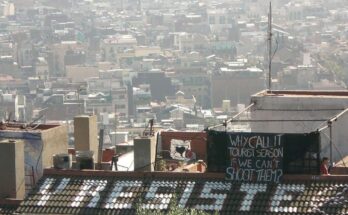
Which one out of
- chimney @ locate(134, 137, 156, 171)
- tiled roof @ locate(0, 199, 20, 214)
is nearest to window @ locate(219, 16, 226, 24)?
chimney @ locate(134, 137, 156, 171)

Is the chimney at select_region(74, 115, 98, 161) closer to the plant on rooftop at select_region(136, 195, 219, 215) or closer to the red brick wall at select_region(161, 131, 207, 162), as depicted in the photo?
the red brick wall at select_region(161, 131, 207, 162)

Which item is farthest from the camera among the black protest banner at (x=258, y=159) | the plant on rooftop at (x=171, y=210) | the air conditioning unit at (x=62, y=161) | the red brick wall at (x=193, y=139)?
the red brick wall at (x=193, y=139)

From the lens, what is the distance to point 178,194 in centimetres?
998

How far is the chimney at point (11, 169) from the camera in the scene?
35.1 ft

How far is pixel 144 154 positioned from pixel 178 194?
1020 mm

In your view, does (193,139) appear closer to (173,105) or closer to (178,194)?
(178,194)

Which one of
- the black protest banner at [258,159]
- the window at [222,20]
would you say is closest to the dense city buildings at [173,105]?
the black protest banner at [258,159]

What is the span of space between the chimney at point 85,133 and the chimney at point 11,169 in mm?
1338

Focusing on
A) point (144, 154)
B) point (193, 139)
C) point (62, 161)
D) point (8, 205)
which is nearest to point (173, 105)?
point (193, 139)

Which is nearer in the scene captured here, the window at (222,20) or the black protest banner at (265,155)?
→ the black protest banner at (265,155)

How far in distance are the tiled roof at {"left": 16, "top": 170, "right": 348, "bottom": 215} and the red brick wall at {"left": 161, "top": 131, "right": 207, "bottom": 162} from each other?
7.79ft

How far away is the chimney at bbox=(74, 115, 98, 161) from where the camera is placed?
1230cm

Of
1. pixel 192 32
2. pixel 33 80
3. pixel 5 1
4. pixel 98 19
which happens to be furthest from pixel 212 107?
pixel 5 1

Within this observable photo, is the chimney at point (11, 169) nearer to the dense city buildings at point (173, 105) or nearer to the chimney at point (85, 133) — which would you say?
the dense city buildings at point (173, 105)
